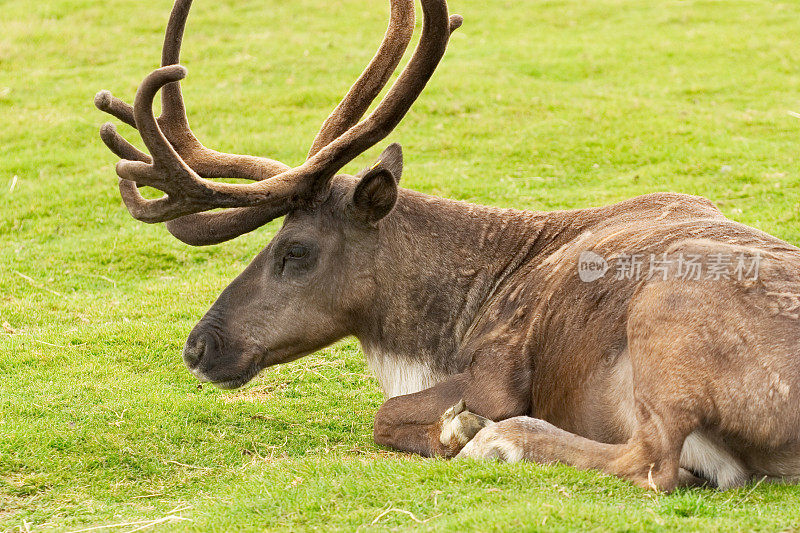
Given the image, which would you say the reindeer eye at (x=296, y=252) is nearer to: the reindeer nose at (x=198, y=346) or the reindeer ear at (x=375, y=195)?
the reindeer ear at (x=375, y=195)

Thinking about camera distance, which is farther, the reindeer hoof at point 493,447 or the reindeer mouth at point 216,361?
the reindeer mouth at point 216,361

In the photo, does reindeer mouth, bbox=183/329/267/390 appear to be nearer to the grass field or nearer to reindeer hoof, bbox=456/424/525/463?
the grass field

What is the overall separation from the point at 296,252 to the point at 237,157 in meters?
0.91

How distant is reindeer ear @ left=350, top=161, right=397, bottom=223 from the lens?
23.3 ft

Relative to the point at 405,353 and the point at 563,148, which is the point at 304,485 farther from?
the point at 563,148

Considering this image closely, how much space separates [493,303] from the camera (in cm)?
747

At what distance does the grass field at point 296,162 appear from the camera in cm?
586

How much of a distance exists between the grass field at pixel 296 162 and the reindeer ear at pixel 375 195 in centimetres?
159

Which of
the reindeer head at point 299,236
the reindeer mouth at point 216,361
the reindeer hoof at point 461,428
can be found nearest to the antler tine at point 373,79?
the reindeer head at point 299,236

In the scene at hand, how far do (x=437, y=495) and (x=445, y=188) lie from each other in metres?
9.62

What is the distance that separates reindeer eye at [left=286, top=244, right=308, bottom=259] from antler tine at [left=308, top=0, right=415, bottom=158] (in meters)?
0.93

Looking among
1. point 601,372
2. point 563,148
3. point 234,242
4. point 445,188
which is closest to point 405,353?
point 601,372

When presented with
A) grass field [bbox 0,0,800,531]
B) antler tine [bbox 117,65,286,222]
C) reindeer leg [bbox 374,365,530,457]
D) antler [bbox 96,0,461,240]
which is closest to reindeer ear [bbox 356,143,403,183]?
antler [bbox 96,0,461,240]

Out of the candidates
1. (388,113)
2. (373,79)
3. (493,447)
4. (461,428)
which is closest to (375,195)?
(388,113)
